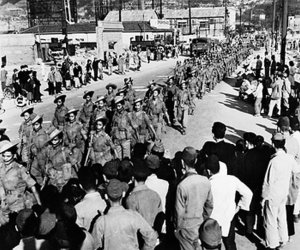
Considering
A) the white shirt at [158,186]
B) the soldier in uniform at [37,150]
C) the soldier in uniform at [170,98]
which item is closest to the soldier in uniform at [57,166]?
the soldier in uniform at [37,150]

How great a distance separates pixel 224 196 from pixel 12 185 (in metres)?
2.78

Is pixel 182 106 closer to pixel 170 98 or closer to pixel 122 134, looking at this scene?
pixel 170 98

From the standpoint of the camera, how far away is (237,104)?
17031mm

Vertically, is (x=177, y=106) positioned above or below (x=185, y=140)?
above

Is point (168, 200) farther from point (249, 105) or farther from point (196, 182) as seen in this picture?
point (249, 105)

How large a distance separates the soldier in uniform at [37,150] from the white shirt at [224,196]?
3.26 meters

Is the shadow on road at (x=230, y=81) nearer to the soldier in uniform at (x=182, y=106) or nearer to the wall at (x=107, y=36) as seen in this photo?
the soldier in uniform at (x=182, y=106)

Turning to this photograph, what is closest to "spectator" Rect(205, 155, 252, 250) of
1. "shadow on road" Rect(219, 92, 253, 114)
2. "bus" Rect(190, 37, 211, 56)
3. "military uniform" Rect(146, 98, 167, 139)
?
"military uniform" Rect(146, 98, 167, 139)

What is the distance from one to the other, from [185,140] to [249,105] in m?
6.07

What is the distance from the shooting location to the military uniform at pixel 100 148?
23.5ft

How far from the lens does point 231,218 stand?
4828 mm

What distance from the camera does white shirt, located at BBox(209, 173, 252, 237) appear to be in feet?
15.2

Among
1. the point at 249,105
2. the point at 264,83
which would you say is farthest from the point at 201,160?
the point at 249,105

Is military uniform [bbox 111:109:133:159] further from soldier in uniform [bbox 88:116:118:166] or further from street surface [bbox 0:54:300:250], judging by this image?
street surface [bbox 0:54:300:250]
